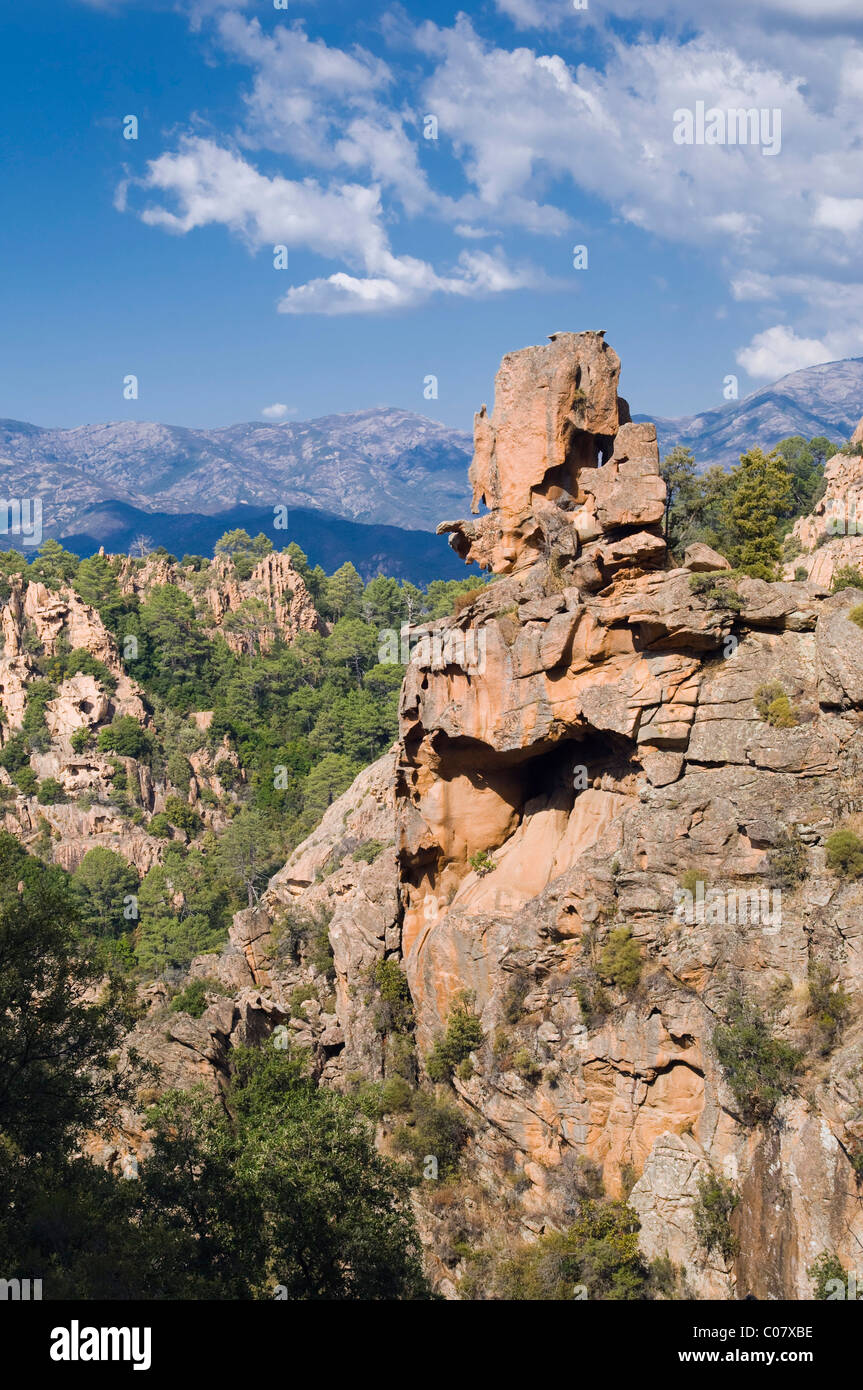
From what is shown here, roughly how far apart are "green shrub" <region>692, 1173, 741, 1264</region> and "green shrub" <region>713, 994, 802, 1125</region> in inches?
65.3

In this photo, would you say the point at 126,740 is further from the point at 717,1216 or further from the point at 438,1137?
the point at 717,1216

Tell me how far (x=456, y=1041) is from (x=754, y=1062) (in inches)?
422

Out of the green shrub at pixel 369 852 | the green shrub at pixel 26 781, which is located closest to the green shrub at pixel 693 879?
the green shrub at pixel 369 852

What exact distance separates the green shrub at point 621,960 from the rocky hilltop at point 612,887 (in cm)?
8

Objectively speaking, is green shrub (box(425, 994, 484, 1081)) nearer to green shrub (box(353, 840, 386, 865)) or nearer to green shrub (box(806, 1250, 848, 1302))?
green shrub (box(806, 1250, 848, 1302))

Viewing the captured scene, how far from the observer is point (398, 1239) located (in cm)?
2406

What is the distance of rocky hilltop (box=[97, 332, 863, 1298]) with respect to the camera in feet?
81.8

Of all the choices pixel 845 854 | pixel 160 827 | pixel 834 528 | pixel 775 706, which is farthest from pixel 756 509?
pixel 160 827

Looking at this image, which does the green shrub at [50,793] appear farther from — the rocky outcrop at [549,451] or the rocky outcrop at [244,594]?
the rocky outcrop at [549,451]

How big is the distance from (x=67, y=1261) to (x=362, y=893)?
2158 centimetres

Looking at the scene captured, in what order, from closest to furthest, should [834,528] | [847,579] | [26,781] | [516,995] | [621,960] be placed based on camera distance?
[621,960], [516,995], [847,579], [834,528], [26,781]

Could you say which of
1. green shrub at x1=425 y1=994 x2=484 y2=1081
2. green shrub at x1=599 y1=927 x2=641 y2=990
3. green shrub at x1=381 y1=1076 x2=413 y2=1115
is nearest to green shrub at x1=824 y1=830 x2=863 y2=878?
green shrub at x1=599 y1=927 x2=641 y2=990

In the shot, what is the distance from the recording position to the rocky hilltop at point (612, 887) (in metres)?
24.9

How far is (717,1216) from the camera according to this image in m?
24.7
